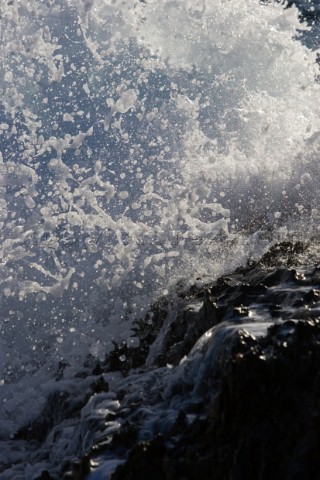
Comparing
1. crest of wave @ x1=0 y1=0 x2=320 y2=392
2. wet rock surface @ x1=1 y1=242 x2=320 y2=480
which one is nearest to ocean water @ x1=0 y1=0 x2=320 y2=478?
crest of wave @ x1=0 y1=0 x2=320 y2=392

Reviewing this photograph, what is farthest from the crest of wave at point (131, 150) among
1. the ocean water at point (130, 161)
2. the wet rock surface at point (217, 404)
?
the wet rock surface at point (217, 404)

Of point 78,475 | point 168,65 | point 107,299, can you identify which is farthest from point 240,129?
point 78,475

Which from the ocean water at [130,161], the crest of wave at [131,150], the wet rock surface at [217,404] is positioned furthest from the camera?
the crest of wave at [131,150]

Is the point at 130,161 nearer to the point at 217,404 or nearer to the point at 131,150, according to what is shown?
the point at 131,150

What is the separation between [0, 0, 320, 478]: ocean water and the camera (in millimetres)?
3934

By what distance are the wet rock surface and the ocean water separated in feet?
1.95

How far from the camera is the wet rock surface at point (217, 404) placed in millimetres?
1806

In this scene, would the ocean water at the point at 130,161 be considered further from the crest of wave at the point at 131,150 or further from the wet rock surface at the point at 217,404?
the wet rock surface at the point at 217,404

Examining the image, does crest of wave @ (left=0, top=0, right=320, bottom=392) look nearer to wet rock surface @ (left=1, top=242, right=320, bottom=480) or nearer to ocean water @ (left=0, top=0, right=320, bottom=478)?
ocean water @ (left=0, top=0, right=320, bottom=478)

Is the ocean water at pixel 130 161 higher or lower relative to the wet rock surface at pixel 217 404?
higher

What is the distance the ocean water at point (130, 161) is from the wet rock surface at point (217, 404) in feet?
1.95

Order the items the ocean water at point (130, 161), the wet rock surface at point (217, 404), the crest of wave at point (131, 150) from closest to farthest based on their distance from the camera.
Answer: the wet rock surface at point (217, 404) < the ocean water at point (130, 161) < the crest of wave at point (131, 150)

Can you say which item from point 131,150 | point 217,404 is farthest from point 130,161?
point 217,404

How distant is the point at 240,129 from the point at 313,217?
187 centimetres
